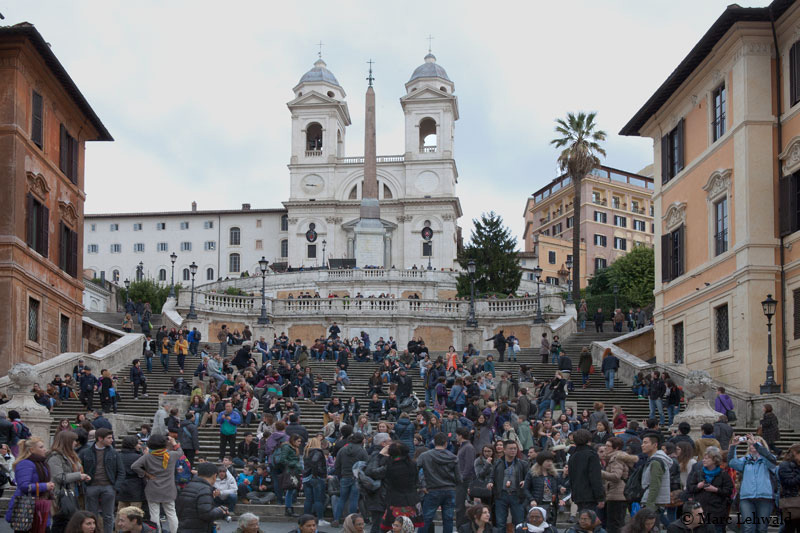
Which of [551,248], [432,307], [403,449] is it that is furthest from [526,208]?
[403,449]

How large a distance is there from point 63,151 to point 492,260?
3143 centimetres

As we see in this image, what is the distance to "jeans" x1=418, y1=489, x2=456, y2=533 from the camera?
1481 centimetres

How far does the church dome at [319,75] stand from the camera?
341ft

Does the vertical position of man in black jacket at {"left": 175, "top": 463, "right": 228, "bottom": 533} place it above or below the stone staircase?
below

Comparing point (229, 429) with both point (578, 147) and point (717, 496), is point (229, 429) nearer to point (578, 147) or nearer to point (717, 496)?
point (717, 496)

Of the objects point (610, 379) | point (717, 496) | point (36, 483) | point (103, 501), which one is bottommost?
point (103, 501)

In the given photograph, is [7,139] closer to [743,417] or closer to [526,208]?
[743,417]

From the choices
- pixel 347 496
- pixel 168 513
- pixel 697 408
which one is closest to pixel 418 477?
pixel 347 496

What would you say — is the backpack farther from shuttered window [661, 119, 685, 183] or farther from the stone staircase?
shuttered window [661, 119, 685, 183]

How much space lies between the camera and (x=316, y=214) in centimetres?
9744

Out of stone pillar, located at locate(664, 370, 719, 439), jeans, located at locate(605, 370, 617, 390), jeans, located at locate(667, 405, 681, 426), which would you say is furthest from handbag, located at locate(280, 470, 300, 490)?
jeans, located at locate(605, 370, 617, 390)

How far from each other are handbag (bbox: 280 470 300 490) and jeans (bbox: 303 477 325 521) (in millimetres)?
617

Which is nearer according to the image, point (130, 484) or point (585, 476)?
point (585, 476)

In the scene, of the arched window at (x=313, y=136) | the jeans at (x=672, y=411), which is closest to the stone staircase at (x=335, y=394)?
the jeans at (x=672, y=411)
